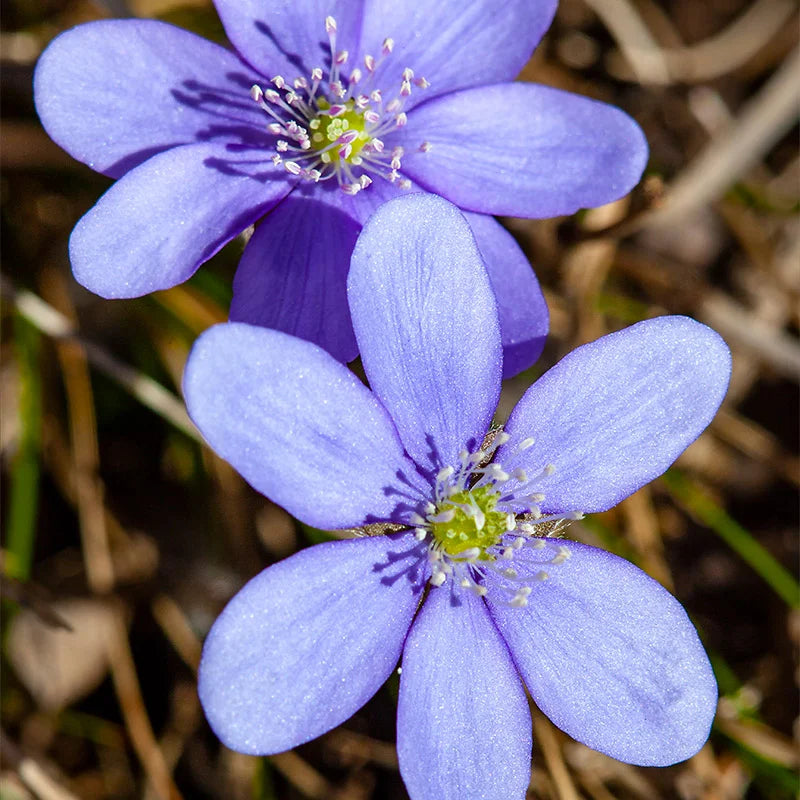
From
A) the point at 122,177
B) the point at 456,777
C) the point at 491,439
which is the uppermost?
the point at 122,177

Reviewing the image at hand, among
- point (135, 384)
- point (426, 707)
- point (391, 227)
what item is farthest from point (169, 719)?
point (391, 227)

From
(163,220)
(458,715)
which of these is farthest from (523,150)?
(458,715)

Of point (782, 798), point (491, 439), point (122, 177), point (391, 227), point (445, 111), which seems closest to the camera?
point (391, 227)

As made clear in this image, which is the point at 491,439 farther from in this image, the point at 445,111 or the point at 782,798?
the point at 782,798

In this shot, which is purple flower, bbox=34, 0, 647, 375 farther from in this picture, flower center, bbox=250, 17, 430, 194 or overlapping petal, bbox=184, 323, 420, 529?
overlapping petal, bbox=184, 323, 420, 529

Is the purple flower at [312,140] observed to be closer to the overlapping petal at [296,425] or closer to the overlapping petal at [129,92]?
the overlapping petal at [129,92]

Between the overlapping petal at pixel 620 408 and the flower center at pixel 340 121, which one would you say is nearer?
the overlapping petal at pixel 620 408

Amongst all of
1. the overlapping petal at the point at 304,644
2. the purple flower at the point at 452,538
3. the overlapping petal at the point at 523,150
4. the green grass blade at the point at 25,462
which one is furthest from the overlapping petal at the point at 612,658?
the green grass blade at the point at 25,462
